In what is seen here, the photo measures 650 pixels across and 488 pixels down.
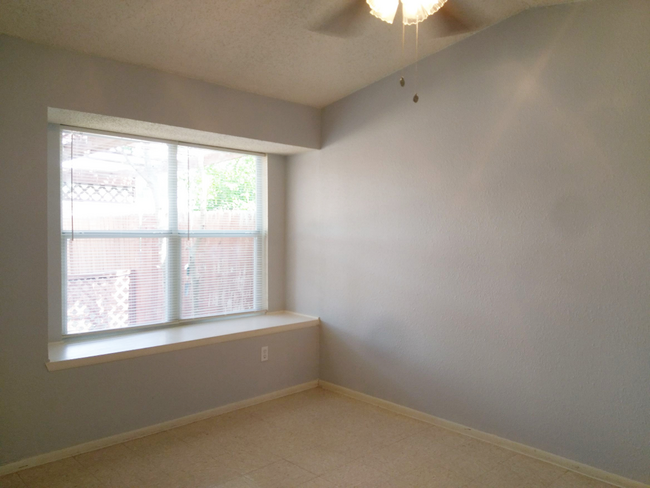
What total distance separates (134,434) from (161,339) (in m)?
0.64

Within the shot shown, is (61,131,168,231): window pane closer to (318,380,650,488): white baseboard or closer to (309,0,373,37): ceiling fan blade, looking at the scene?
(309,0,373,37): ceiling fan blade

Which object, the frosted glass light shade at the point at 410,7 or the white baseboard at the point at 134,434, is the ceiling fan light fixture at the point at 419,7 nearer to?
the frosted glass light shade at the point at 410,7

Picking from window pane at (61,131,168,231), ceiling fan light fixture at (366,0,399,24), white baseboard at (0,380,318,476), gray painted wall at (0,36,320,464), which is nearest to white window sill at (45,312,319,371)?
gray painted wall at (0,36,320,464)

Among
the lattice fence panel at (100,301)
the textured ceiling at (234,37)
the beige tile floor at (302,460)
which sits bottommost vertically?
the beige tile floor at (302,460)

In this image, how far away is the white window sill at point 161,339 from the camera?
2.92 meters

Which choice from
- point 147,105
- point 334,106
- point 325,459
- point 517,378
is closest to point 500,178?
point 517,378

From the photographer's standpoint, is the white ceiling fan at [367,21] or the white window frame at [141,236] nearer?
the white ceiling fan at [367,21]

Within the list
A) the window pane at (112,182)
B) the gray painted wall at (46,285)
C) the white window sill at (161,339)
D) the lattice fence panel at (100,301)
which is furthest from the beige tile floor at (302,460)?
the window pane at (112,182)

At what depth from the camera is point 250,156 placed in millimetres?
4359

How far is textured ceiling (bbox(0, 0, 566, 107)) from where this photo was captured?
254cm

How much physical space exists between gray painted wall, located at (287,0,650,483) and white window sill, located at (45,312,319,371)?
2.05ft

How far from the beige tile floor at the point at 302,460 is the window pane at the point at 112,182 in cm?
159

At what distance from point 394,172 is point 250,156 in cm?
145

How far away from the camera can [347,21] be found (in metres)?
2.78
